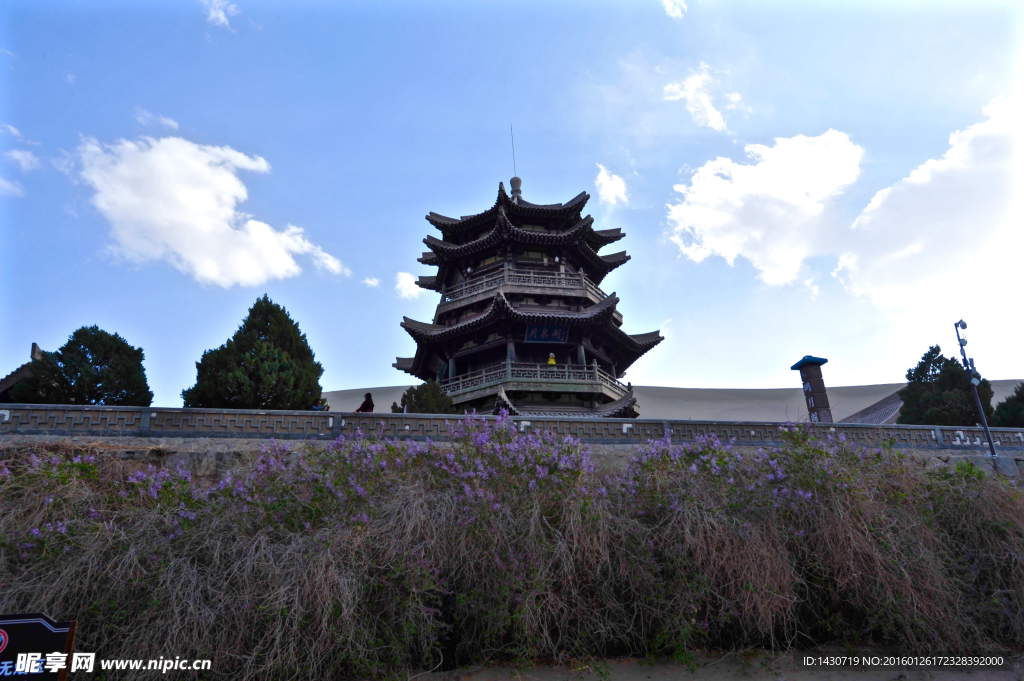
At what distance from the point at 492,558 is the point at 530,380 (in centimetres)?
1306

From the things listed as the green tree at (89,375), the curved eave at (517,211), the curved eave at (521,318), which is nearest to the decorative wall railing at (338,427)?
the green tree at (89,375)

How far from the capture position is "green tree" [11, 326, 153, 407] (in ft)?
44.6

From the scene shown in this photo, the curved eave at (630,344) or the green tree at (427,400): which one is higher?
the curved eave at (630,344)

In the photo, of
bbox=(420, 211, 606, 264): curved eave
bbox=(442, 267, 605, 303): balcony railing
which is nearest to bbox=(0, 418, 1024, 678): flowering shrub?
bbox=(442, 267, 605, 303): balcony railing

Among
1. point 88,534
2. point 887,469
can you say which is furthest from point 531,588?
point 887,469

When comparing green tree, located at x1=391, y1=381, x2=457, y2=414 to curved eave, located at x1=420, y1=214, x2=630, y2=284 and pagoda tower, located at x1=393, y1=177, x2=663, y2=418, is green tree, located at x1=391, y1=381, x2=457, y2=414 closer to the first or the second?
pagoda tower, located at x1=393, y1=177, x2=663, y2=418

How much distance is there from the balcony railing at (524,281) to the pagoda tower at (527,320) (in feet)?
0.16

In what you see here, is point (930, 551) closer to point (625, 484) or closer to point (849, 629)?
point (849, 629)

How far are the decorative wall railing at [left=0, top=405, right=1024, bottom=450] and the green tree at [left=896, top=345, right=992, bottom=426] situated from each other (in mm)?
8039

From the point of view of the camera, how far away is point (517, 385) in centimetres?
1884

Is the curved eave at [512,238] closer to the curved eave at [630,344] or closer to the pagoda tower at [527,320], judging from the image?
the pagoda tower at [527,320]

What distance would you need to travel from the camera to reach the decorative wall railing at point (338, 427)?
9258 millimetres

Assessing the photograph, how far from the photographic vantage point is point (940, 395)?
794 inches

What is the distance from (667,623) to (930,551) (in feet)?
10.8
